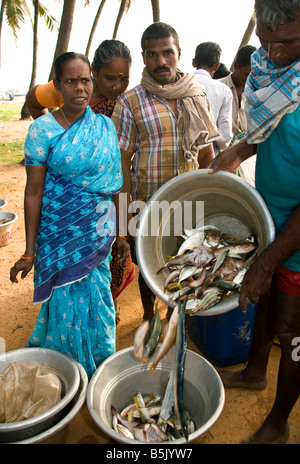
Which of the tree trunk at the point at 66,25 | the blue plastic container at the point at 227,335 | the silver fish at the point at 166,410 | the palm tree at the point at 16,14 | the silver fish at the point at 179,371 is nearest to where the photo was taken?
the silver fish at the point at 179,371

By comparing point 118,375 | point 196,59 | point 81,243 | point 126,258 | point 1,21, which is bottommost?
point 118,375

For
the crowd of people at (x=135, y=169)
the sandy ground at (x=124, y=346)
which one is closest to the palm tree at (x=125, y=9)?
the sandy ground at (x=124, y=346)

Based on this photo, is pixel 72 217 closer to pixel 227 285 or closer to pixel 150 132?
pixel 150 132

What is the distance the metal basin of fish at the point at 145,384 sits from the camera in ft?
6.53

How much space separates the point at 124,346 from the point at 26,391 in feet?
3.66

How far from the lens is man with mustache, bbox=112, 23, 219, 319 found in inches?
102

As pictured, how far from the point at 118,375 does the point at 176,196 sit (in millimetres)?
1160

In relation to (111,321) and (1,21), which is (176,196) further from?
(1,21)

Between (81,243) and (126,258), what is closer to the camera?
(81,243)

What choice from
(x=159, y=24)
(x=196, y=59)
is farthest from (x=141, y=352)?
(x=196, y=59)

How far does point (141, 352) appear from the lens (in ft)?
6.23
